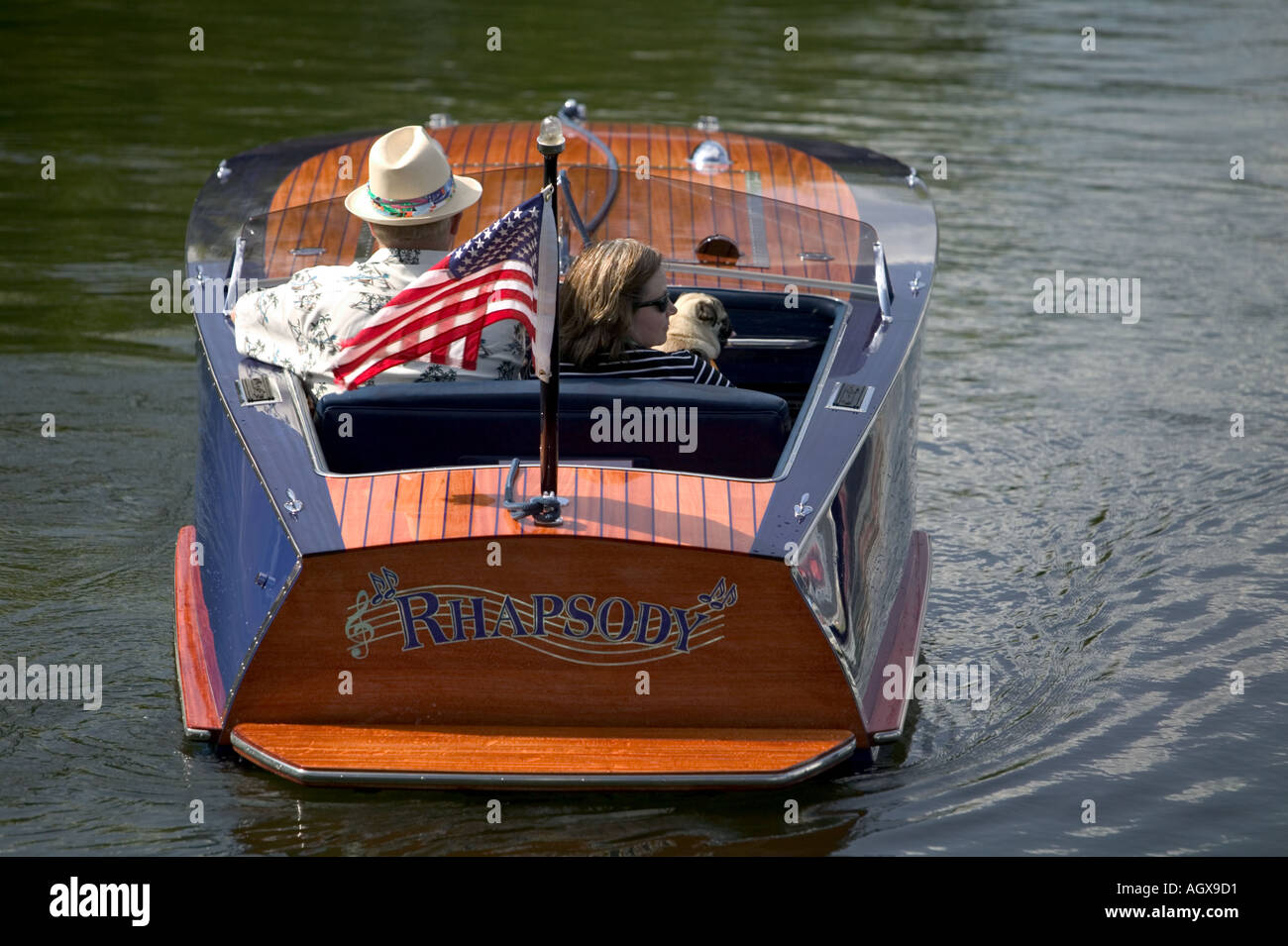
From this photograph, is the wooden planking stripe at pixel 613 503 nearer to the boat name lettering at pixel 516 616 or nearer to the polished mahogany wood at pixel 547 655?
the polished mahogany wood at pixel 547 655

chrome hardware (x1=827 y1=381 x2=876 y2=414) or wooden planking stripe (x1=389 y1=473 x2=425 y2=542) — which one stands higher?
chrome hardware (x1=827 y1=381 x2=876 y2=414)

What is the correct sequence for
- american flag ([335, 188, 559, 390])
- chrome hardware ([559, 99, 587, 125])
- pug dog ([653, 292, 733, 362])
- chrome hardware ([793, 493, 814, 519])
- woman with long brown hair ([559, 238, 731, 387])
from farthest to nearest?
chrome hardware ([559, 99, 587, 125]) < pug dog ([653, 292, 733, 362]) < woman with long brown hair ([559, 238, 731, 387]) < chrome hardware ([793, 493, 814, 519]) < american flag ([335, 188, 559, 390])

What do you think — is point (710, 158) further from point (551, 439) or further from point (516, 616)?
point (516, 616)

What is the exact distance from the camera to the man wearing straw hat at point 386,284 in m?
3.80

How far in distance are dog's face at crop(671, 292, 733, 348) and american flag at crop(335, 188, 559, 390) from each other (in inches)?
37.0

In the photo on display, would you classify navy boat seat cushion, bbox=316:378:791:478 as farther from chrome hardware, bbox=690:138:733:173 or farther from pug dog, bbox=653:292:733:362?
chrome hardware, bbox=690:138:733:173

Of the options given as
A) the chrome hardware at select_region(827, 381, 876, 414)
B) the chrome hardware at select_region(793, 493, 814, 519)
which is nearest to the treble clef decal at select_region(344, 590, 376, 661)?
the chrome hardware at select_region(793, 493, 814, 519)

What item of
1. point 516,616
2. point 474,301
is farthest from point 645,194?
point 516,616

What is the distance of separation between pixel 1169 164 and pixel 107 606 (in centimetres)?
744

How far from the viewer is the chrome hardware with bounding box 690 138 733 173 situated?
562cm

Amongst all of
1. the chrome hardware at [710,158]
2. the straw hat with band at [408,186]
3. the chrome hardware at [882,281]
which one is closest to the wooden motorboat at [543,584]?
the chrome hardware at [882,281]

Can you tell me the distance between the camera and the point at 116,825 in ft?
10.9

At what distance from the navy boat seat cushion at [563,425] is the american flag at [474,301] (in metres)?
0.12
